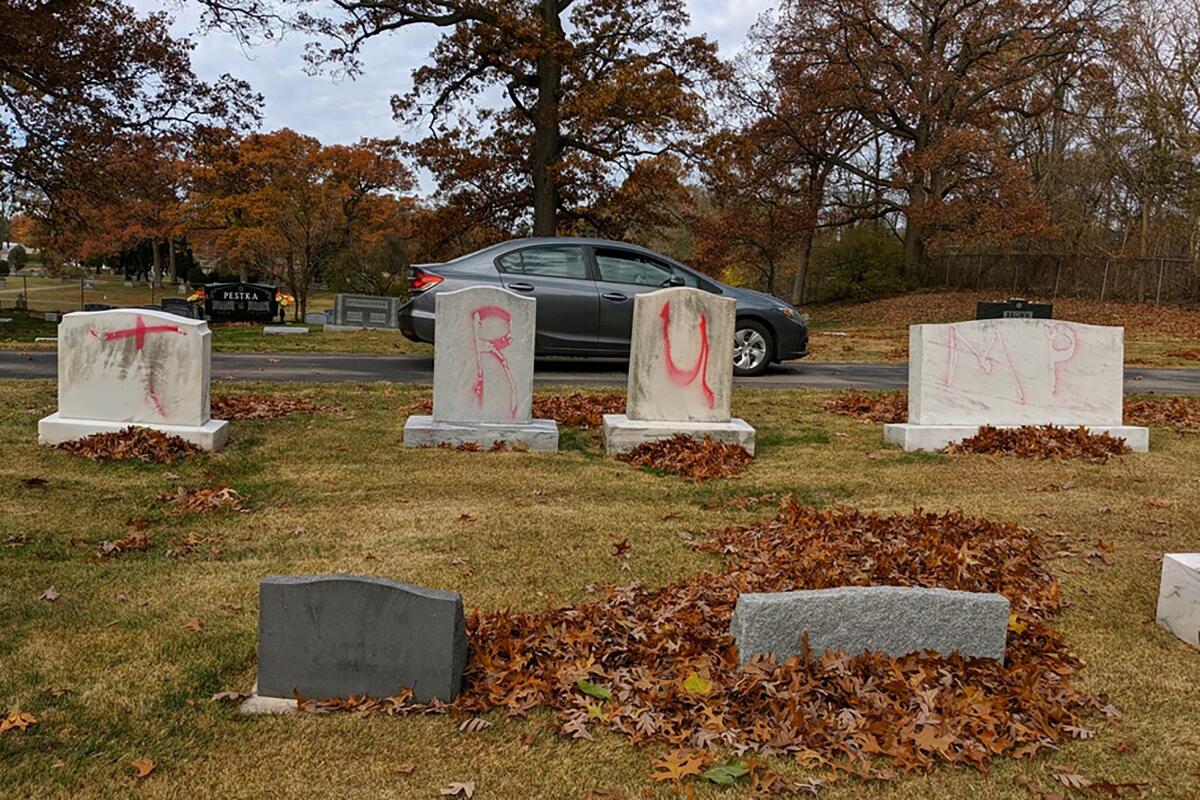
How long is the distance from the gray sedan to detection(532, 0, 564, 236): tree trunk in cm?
1244

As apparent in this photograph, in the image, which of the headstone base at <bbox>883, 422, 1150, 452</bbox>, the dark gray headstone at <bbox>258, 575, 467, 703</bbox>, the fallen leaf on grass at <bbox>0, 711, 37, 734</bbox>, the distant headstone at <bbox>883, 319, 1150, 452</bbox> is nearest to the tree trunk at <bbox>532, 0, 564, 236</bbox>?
the distant headstone at <bbox>883, 319, 1150, 452</bbox>

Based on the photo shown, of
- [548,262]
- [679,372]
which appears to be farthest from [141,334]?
[548,262]

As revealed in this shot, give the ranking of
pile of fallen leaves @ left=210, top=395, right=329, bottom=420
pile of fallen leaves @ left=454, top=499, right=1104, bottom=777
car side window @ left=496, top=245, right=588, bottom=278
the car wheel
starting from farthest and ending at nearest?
the car wheel < car side window @ left=496, top=245, right=588, bottom=278 < pile of fallen leaves @ left=210, top=395, right=329, bottom=420 < pile of fallen leaves @ left=454, top=499, right=1104, bottom=777

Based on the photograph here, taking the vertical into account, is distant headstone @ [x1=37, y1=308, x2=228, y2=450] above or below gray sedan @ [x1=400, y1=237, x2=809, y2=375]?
below

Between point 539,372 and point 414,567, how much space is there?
6762 mm

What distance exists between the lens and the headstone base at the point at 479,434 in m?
7.39

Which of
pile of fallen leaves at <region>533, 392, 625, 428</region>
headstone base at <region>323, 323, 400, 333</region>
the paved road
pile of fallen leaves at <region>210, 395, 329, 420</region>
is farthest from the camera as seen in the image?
headstone base at <region>323, 323, 400, 333</region>

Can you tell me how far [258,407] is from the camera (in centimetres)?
849

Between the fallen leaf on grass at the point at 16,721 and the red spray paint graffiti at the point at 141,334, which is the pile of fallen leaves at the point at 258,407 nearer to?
the red spray paint graffiti at the point at 141,334

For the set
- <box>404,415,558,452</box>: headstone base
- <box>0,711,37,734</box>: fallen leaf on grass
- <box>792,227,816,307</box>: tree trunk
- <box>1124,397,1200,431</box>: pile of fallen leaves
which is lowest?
<box>0,711,37,734</box>: fallen leaf on grass

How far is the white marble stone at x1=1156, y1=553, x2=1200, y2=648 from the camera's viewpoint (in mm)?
4070

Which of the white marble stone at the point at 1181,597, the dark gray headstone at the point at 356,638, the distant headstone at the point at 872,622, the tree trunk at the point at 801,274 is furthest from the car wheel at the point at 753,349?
the tree trunk at the point at 801,274

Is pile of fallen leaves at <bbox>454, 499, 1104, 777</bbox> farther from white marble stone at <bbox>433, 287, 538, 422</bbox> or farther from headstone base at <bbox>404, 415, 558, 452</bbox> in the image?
white marble stone at <bbox>433, 287, 538, 422</bbox>

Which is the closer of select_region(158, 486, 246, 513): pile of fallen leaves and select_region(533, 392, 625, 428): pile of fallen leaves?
select_region(158, 486, 246, 513): pile of fallen leaves
